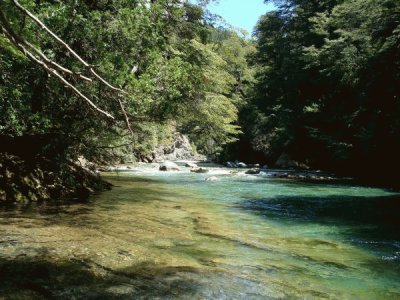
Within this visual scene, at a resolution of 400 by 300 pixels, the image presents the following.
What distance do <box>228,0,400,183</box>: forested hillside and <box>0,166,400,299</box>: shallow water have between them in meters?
8.70

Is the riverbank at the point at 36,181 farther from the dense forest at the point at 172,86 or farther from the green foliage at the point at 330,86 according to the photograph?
the green foliage at the point at 330,86

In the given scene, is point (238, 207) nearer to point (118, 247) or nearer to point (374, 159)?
point (118, 247)

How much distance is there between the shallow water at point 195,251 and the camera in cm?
489

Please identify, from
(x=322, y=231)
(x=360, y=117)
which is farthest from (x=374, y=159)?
(x=322, y=231)

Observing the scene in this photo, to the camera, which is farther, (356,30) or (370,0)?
(356,30)

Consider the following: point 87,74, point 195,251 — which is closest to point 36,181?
point 87,74

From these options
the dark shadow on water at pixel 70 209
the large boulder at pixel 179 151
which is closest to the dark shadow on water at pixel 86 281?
the dark shadow on water at pixel 70 209

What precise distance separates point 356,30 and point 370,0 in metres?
3.28

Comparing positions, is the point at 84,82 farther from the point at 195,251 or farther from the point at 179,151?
the point at 179,151

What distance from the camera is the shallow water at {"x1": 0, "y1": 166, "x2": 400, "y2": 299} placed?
16.1ft

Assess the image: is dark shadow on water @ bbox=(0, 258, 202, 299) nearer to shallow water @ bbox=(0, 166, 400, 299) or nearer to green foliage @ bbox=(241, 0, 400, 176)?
shallow water @ bbox=(0, 166, 400, 299)

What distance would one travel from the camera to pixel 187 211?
36.5 ft

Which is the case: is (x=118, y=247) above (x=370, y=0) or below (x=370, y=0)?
below

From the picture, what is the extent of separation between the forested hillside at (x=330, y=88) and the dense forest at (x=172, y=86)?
107 millimetres
